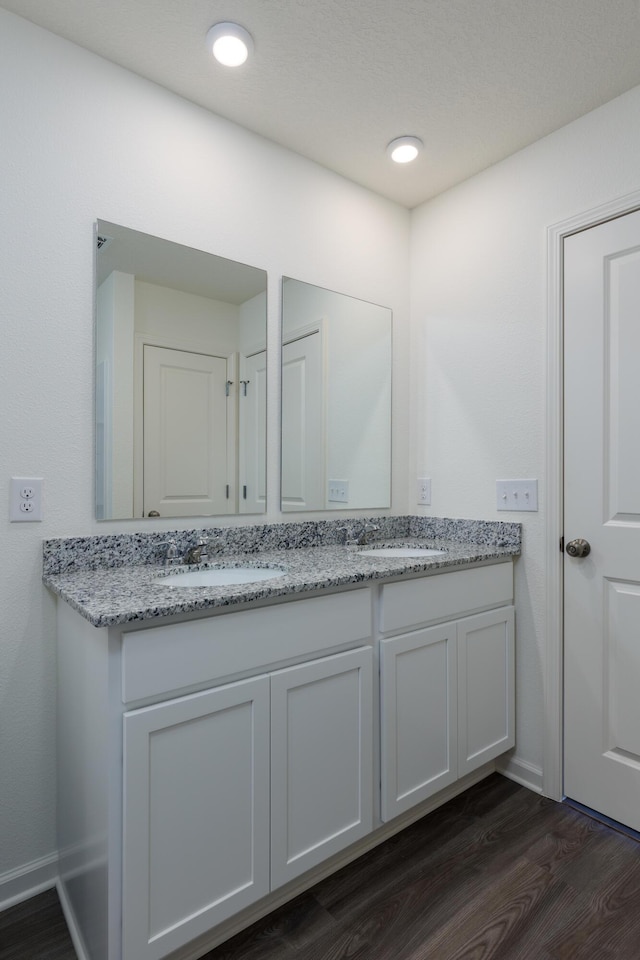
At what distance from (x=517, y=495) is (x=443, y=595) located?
0.55 metres

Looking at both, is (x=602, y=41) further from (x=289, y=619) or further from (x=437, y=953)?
(x=437, y=953)

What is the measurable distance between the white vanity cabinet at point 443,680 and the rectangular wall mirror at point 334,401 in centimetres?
62

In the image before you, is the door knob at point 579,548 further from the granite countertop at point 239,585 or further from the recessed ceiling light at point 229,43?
the recessed ceiling light at point 229,43

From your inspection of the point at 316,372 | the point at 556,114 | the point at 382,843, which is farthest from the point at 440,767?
the point at 556,114

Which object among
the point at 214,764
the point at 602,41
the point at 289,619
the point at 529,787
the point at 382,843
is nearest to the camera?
the point at 214,764

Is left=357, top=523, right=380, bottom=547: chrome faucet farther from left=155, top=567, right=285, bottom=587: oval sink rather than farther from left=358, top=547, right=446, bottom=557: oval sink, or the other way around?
left=155, top=567, right=285, bottom=587: oval sink

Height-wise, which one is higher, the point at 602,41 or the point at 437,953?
the point at 602,41

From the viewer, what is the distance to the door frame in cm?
187

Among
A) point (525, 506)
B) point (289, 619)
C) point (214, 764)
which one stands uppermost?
point (525, 506)

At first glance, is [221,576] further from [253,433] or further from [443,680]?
[443,680]

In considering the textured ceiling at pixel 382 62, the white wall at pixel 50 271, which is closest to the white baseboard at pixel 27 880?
the white wall at pixel 50 271

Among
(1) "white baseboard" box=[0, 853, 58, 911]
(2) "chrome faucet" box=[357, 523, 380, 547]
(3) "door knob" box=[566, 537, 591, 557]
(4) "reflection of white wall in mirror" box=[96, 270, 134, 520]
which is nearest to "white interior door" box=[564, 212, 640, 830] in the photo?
(3) "door knob" box=[566, 537, 591, 557]

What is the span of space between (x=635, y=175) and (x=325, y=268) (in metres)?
1.10

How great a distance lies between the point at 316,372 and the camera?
6.92 ft
